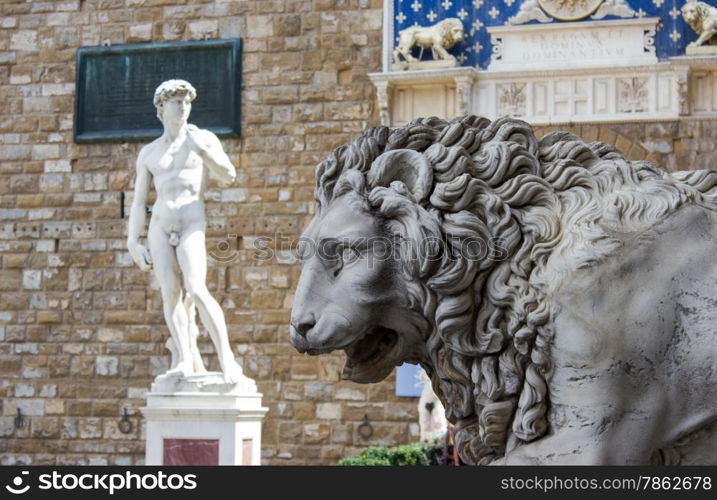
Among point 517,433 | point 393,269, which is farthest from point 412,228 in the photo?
point 517,433

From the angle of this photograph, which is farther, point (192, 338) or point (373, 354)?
point (192, 338)

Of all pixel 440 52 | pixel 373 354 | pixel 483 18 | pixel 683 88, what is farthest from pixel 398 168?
pixel 483 18

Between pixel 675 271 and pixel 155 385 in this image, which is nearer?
pixel 675 271

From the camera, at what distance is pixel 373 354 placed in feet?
4.94

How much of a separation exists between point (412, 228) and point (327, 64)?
996cm

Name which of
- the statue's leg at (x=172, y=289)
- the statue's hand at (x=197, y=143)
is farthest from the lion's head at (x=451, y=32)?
the statue's leg at (x=172, y=289)

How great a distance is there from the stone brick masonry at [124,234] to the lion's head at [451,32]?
61 cm

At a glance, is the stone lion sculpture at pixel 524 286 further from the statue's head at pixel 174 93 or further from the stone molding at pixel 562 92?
the stone molding at pixel 562 92

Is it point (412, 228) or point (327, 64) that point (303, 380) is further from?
point (412, 228)

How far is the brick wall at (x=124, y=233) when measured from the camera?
427 inches

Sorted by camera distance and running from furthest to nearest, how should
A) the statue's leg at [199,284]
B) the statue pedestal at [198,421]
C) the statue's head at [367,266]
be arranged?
the statue's leg at [199,284] → the statue pedestal at [198,421] → the statue's head at [367,266]

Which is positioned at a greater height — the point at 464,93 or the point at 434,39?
the point at 434,39

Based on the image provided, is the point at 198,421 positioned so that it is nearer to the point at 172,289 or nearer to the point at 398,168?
the point at 172,289

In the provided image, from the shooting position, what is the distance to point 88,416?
11320 mm
